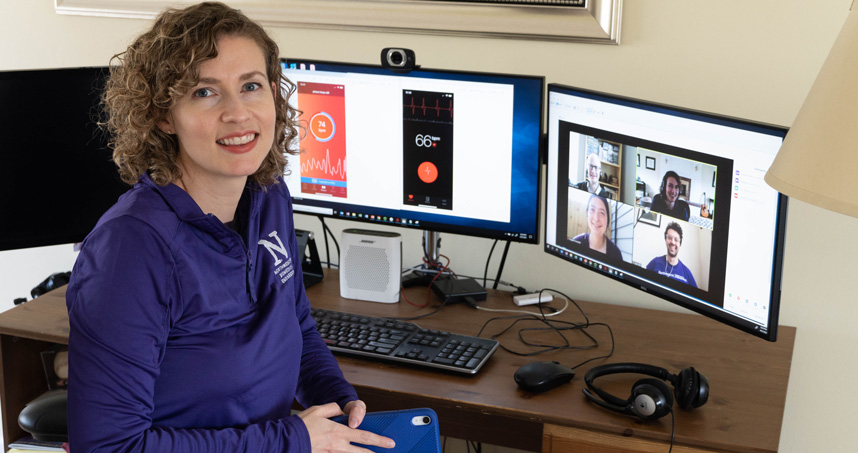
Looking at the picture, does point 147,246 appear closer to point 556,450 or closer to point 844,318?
point 556,450

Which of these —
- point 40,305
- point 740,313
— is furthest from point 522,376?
point 40,305

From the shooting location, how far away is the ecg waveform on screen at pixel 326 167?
1.93 m

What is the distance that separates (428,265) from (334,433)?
2.61 feet

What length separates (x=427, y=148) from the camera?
184cm

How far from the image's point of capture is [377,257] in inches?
75.4

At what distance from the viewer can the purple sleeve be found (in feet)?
3.71

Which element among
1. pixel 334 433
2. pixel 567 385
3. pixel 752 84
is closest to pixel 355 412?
pixel 334 433

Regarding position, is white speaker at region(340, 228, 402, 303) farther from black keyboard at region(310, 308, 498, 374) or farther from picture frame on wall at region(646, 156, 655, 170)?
picture frame on wall at region(646, 156, 655, 170)

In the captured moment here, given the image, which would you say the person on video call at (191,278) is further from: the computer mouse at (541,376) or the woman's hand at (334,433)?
the computer mouse at (541,376)

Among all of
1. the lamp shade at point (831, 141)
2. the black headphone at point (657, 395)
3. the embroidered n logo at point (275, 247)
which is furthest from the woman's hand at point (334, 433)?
the lamp shade at point (831, 141)

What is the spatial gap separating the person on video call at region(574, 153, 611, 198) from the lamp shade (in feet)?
2.14

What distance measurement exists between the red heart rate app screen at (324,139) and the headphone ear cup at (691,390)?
0.87 m

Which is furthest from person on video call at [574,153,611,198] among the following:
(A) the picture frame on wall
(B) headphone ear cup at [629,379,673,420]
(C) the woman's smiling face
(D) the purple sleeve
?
(D) the purple sleeve

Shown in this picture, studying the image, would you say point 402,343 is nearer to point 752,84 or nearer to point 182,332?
point 182,332
